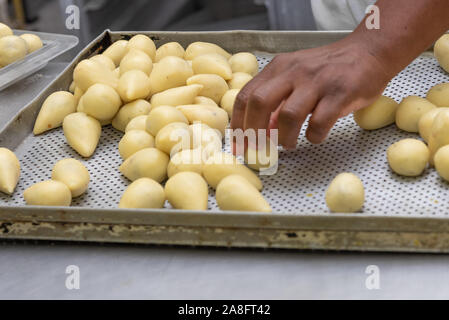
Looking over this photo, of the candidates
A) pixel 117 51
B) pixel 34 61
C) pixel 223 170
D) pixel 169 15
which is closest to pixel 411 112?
pixel 223 170

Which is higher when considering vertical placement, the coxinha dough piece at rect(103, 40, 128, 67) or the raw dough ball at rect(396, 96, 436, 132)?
the coxinha dough piece at rect(103, 40, 128, 67)

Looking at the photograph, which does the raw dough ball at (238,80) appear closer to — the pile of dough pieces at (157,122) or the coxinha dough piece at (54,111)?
the pile of dough pieces at (157,122)

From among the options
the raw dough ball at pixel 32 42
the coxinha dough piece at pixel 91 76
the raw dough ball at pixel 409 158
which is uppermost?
the raw dough ball at pixel 32 42

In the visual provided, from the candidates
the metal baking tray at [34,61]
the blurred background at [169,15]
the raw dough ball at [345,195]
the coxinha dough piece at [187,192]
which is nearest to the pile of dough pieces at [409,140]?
the raw dough ball at [345,195]

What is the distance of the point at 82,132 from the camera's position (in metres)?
0.74

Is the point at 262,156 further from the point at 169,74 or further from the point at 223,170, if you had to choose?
the point at 169,74

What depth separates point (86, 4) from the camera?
1.42 meters

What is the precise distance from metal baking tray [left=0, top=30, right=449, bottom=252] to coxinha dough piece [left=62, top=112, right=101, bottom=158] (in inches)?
0.5

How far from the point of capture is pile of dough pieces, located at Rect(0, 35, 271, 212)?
0.61 meters

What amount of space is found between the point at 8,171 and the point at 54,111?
0.50ft

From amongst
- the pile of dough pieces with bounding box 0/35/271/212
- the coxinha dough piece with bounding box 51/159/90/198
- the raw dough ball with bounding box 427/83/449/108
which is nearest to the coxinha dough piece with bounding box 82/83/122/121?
the pile of dough pieces with bounding box 0/35/271/212

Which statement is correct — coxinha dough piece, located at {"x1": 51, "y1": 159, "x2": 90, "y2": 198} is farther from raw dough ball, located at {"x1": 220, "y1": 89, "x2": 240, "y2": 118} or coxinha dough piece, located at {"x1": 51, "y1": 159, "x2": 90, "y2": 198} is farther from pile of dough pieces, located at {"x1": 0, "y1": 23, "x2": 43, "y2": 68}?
pile of dough pieces, located at {"x1": 0, "y1": 23, "x2": 43, "y2": 68}

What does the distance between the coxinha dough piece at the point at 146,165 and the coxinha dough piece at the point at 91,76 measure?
16 cm

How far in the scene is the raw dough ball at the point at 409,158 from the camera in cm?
62
